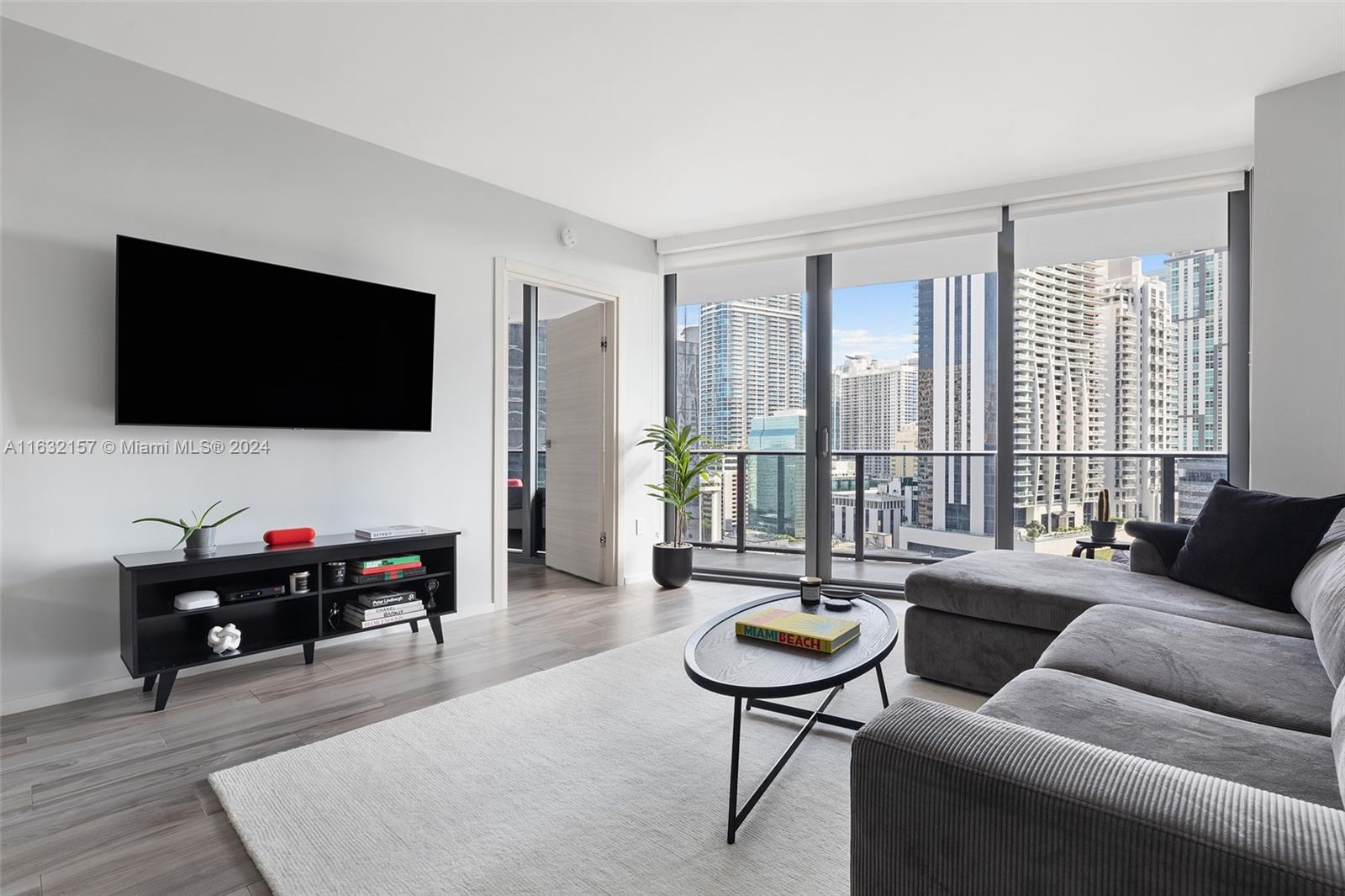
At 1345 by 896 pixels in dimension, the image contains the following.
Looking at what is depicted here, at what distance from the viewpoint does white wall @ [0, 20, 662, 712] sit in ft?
8.32

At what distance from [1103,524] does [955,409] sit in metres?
1.33

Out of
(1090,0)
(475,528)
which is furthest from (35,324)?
(1090,0)

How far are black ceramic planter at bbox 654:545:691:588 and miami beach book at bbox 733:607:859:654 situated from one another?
8.42ft

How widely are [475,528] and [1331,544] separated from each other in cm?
385

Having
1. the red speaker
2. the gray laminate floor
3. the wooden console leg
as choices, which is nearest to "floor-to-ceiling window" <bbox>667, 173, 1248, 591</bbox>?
the gray laminate floor

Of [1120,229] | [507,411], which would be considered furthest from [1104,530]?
[507,411]

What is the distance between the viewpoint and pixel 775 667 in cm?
188

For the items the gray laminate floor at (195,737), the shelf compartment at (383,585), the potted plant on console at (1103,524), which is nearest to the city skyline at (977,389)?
the potted plant on console at (1103,524)

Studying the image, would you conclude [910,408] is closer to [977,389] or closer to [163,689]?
[977,389]

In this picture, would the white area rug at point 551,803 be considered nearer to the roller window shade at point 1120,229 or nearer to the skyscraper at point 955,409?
the skyscraper at point 955,409

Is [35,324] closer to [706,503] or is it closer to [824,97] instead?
[824,97]

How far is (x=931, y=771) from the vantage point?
0.95m

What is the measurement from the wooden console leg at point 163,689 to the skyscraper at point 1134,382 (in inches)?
198

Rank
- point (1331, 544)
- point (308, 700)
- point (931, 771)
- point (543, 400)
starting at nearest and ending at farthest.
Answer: point (931, 771) < point (1331, 544) < point (308, 700) < point (543, 400)
